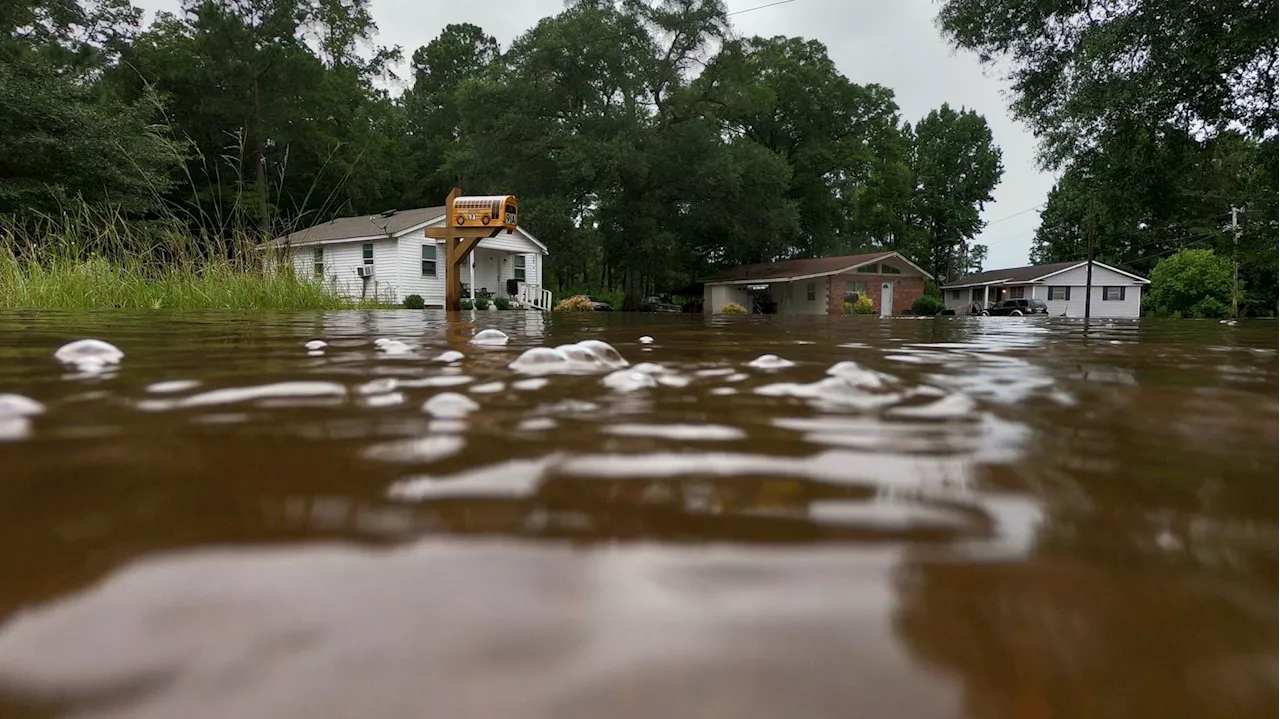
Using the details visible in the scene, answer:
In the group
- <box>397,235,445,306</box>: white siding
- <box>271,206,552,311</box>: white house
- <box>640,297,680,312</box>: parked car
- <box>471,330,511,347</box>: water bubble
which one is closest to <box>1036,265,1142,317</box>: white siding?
<box>640,297,680,312</box>: parked car

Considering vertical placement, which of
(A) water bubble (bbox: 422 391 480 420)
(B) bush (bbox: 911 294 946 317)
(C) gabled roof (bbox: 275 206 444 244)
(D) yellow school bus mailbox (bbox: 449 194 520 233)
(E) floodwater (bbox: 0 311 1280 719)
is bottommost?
(E) floodwater (bbox: 0 311 1280 719)

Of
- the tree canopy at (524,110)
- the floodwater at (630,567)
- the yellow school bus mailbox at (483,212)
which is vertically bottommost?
the floodwater at (630,567)

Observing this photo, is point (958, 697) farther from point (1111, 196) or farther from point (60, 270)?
point (1111, 196)

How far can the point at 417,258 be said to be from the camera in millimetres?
26562

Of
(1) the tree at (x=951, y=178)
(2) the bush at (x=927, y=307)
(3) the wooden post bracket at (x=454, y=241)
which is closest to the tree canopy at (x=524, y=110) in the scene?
(2) the bush at (x=927, y=307)

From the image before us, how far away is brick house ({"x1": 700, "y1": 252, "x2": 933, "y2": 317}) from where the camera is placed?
35.7 meters

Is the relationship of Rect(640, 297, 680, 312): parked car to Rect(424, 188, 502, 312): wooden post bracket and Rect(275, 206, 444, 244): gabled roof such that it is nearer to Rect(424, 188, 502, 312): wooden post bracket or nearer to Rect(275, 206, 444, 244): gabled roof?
Rect(275, 206, 444, 244): gabled roof

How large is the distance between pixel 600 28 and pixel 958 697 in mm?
32027

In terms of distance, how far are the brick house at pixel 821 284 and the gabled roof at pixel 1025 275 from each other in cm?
719

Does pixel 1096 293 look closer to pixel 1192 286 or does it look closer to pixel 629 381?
pixel 1192 286

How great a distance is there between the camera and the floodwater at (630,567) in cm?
31

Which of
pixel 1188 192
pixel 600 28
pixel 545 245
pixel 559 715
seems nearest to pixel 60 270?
pixel 559 715

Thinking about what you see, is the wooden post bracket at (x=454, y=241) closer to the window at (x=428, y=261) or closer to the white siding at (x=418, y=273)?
the white siding at (x=418, y=273)

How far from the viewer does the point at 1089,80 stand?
11.2 metres
